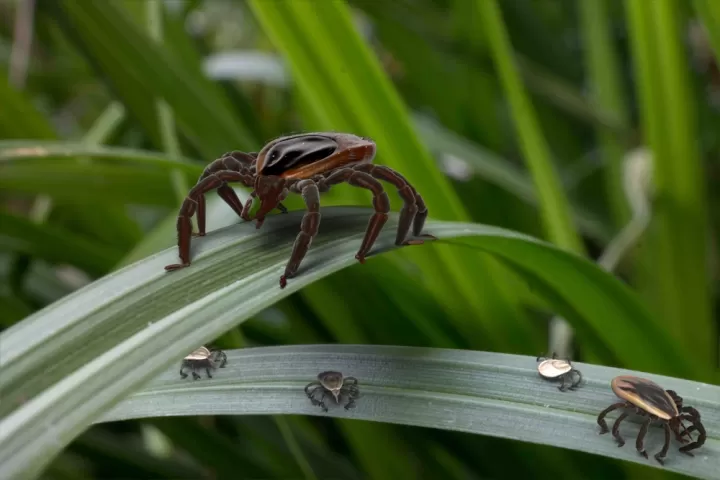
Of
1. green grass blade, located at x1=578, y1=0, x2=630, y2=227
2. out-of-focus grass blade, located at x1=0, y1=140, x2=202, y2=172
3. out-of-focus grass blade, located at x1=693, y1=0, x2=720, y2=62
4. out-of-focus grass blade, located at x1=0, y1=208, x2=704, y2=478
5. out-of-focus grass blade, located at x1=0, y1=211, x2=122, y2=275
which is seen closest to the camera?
out-of-focus grass blade, located at x1=0, y1=208, x2=704, y2=478

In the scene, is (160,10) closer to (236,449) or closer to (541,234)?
(236,449)

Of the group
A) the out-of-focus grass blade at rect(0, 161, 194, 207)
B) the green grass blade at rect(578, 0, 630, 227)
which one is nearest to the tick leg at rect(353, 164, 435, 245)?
the out-of-focus grass blade at rect(0, 161, 194, 207)

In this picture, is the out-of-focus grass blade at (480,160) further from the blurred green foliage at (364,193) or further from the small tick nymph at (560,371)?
the small tick nymph at (560,371)

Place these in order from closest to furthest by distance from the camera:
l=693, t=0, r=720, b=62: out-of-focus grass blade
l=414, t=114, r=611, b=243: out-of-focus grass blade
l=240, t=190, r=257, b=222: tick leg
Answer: l=240, t=190, r=257, b=222: tick leg, l=693, t=0, r=720, b=62: out-of-focus grass blade, l=414, t=114, r=611, b=243: out-of-focus grass blade

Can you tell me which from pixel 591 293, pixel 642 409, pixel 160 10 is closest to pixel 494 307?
pixel 591 293

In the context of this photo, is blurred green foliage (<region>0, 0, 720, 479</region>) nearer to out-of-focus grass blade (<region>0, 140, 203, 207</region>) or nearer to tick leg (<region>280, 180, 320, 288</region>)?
out-of-focus grass blade (<region>0, 140, 203, 207</region>)

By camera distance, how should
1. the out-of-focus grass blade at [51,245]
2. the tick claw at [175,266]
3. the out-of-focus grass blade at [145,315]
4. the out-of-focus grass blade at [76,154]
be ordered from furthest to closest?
the out-of-focus grass blade at [51,245] < the out-of-focus grass blade at [76,154] < the tick claw at [175,266] < the out-of-focus grass blade at [145,315]

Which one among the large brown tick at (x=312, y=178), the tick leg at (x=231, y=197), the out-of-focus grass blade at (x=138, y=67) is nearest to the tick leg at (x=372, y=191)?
the large brown tick at (x=312, y=178)
